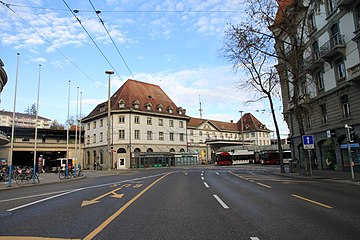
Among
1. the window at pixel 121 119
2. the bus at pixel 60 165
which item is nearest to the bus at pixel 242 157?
the window at pixel 121 119

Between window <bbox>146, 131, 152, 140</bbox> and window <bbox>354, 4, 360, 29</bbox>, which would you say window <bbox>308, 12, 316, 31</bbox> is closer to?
window <bbox>354, 4, 360, 29</bbox>

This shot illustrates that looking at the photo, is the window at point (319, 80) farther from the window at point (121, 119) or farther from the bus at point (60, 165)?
the window at point (121, 119)

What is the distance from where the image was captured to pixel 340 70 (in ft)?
87.8

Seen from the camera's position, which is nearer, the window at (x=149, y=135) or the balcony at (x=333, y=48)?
the balcony at (x=333, y=48)

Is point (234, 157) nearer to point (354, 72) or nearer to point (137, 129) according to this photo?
point (137, 129)

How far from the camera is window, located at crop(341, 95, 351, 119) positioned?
25.5 metres

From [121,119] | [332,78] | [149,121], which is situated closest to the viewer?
[332,78]

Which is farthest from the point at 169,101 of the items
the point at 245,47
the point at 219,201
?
the point at 219,201

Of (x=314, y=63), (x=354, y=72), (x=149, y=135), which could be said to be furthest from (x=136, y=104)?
(x=354, y=72)

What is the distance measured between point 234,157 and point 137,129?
71.6 ft

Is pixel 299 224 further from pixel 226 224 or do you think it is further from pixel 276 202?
pixel 276 202

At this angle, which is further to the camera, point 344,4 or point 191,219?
point 344,4

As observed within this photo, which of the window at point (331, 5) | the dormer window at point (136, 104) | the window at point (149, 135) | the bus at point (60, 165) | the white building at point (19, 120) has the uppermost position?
the white building at point (19, 120)

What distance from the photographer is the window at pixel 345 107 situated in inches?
1004
